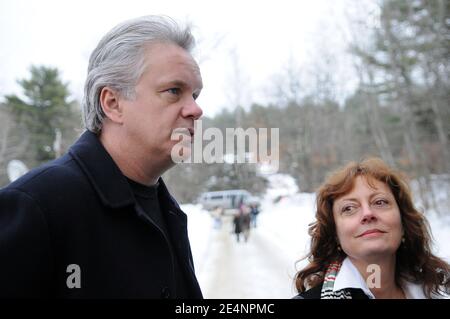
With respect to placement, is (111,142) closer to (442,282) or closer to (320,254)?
(320,254)

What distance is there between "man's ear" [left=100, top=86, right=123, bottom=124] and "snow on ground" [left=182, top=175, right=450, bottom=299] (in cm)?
322

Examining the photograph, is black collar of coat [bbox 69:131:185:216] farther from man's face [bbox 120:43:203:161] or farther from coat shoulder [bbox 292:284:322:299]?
coat shoulder [bbox 292:284:322:299]

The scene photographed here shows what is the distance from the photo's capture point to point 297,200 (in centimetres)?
889

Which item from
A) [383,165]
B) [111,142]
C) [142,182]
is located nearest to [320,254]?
[383,165]

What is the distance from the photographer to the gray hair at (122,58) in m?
1.16

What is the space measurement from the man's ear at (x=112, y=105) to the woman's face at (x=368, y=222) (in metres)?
0.93

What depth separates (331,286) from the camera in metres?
1.40

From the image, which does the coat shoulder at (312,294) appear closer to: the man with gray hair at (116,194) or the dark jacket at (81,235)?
the man with gray hair at (116,194)

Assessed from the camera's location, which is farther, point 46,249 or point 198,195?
point 198,195

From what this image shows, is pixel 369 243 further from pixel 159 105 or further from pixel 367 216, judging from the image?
pixel 159 105

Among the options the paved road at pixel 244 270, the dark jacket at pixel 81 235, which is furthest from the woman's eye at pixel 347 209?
the paved road at pixel 244 270

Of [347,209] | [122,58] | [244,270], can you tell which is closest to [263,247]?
[244,270]

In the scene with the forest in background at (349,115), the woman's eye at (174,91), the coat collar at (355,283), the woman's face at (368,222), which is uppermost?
the forest in background at (349,115)

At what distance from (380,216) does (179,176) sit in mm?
4182
